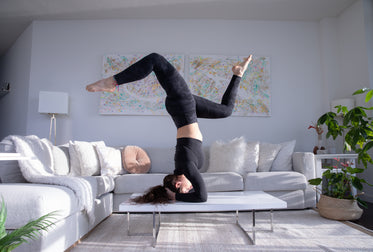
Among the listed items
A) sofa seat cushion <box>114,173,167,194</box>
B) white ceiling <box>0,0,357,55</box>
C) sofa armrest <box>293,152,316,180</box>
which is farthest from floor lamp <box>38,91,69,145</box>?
sofa armrest <box>293,152,316,180</box>

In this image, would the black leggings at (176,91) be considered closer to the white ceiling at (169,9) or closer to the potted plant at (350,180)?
the potted plant at (350,180)

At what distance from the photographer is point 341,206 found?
2822mm

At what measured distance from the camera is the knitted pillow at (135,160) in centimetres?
356

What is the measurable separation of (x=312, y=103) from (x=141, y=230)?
3.51 metres

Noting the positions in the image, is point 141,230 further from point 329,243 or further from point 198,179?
point 329,243

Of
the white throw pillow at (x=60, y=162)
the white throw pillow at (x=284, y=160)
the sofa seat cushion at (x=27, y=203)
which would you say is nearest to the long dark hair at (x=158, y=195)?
the sofa seat cushion at (x=27, y=203)

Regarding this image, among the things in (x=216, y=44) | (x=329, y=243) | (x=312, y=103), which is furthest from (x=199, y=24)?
(x=329, y=243)

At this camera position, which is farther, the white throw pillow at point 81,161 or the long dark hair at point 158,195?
the white throw pillow at point 81,161

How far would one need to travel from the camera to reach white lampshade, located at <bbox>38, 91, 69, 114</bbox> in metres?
3.86

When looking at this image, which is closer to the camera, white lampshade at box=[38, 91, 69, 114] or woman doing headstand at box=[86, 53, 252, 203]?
woman doing headstand at box=[86, 53, 252, 203]

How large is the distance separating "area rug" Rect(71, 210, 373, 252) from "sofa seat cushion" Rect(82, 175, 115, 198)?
334mm

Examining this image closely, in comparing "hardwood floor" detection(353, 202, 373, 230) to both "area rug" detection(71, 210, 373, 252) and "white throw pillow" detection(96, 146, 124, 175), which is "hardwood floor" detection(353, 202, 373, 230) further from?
"white throw pillow" detection(96, 146, 124, 175)

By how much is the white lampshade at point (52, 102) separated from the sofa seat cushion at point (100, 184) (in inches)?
60.8

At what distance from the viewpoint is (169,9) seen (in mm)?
4301
